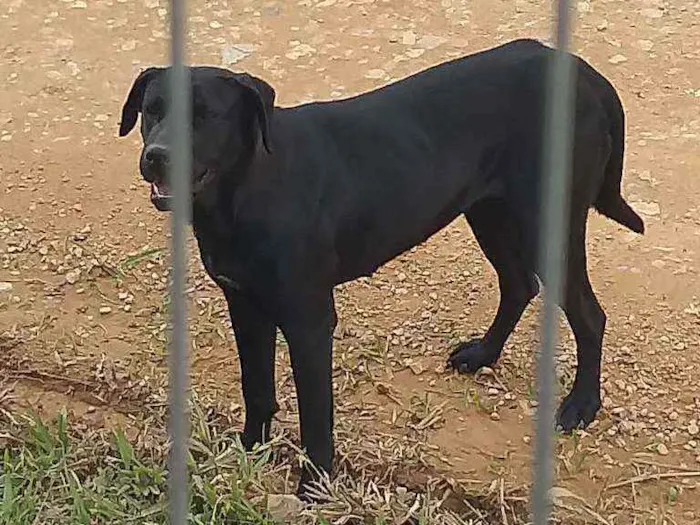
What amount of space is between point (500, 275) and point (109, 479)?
3.34 feet

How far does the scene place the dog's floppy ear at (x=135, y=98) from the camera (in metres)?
2.70

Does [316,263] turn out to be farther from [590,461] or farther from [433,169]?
[590,461]

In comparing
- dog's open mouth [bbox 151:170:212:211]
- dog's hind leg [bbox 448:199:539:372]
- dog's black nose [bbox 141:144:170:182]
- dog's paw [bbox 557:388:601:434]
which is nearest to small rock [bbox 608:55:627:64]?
dog's hind leg [bbox 448:199:539:372]

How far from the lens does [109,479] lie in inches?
113

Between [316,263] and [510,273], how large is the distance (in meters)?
0.73

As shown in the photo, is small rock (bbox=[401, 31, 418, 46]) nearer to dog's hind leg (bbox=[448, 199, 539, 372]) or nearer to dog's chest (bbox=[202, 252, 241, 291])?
dog's hind leg (bbox=[448, 199, 539, 372])

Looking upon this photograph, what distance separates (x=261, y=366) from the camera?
301 cm

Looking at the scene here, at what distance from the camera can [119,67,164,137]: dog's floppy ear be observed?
2699 millimetres

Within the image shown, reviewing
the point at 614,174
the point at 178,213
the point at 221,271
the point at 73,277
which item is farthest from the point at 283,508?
the point at 178,213

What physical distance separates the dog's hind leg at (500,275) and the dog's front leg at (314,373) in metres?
0.50

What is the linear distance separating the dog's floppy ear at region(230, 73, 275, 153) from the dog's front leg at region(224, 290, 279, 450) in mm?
391

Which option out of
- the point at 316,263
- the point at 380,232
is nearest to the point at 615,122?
the point at 380,232

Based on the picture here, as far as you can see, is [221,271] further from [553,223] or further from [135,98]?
[553,223]

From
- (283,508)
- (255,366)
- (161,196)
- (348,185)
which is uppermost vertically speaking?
(161,196)
